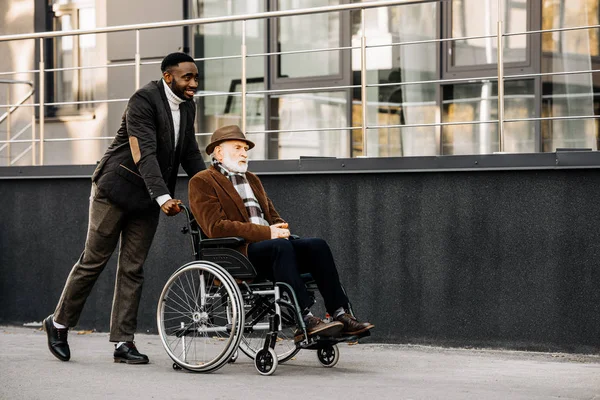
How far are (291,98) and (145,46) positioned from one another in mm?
1623

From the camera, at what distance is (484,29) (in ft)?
32.4

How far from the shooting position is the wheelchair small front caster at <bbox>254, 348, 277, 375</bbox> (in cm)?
662

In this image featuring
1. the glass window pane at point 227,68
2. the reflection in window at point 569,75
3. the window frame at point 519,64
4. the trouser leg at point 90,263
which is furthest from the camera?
the glass window pane at point 227,68

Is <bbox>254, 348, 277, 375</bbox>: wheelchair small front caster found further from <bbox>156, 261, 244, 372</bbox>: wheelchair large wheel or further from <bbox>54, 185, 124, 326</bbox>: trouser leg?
<bbox>54, 185, 124, 326</bbox>: trouser leg

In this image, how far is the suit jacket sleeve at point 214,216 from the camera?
686cm

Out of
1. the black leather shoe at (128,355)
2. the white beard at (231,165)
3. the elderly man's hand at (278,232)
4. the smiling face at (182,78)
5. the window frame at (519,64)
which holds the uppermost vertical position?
the window frame at (519,64)

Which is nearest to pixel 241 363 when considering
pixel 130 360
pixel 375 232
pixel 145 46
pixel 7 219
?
pixel 130 360

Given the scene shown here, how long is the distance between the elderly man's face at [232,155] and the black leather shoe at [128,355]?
1251 millimetres

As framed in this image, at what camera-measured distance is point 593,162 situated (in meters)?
7.41

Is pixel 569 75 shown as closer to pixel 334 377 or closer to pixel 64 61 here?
pixel 334 377

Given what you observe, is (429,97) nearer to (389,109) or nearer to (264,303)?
(389,109)

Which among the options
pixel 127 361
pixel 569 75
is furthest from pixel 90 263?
pixel 569 75

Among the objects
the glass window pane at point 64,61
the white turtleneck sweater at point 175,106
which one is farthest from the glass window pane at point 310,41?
the white turtleneck sweater at point 175,106

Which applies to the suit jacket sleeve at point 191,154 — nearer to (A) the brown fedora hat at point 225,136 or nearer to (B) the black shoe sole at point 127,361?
(A) the brown fedora hat at point 225,136
